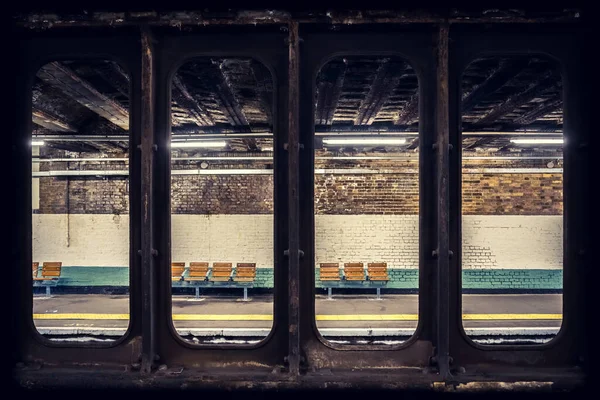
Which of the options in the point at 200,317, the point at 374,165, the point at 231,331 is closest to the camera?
the point at 231,331

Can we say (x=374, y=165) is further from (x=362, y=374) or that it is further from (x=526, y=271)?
(x=362, y=374)

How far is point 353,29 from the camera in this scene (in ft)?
6.99

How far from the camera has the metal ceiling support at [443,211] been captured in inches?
80.4

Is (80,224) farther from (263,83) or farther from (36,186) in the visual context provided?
(263,83)

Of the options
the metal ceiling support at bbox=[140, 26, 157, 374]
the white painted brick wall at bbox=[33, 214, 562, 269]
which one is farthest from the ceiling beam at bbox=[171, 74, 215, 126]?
the white painted brick wall at bbox=[33, 214, 562, 269]

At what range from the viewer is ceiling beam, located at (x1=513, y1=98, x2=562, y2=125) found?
18.1 feet

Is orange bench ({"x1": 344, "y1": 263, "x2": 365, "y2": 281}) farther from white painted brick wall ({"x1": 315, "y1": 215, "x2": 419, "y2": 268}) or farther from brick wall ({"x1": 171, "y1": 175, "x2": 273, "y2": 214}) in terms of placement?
brick wall ({"x1": 171, "y1": 175, "x2": 273, "y2": 214})

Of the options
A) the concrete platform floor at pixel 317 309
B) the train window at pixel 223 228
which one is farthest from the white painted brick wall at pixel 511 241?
the train window at pixel 223 228

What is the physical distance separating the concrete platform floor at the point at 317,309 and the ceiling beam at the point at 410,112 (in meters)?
4.23

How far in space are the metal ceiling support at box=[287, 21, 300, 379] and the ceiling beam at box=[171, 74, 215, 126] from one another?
1.91m

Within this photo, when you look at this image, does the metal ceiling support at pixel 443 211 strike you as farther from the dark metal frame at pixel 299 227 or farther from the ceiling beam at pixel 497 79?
the ceiling beam at pixel 497 79
